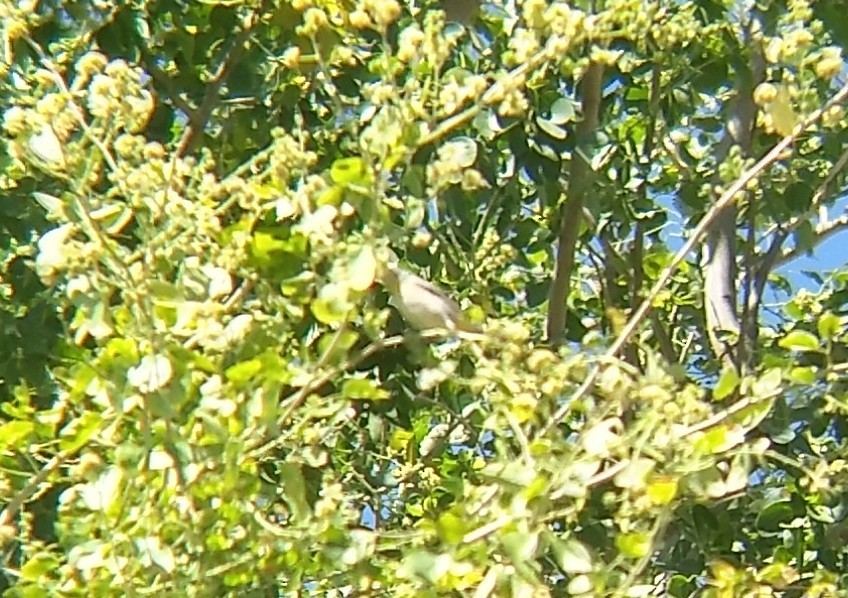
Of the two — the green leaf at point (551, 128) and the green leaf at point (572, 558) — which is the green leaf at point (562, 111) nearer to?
the green leaf at point (551, 128)

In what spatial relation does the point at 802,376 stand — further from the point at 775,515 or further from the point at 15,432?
the point at 15,432

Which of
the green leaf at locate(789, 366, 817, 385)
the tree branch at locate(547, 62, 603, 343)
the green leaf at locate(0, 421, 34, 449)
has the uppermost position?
the tree branch at locate(547, 62, 603, 343)

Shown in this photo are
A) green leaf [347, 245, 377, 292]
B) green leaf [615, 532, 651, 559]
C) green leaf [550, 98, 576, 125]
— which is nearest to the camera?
green leaf [347, 245, 377, 292]

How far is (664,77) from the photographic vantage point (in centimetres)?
168

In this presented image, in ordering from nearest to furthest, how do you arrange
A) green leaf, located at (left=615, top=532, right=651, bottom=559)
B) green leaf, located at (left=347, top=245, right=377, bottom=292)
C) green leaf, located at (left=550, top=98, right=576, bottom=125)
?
1. green leaf, located at (left=347, top=245, right=377, bottom=292)
2. green leaf, located at (left=615, top=532, right=651, bottom=559)
3. green leaf, located at (left=550, top=98, right=576, bottom=125)

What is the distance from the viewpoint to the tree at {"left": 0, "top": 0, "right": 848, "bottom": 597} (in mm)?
1031

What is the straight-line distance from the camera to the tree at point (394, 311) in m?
1.03

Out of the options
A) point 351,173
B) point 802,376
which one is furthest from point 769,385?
point 351,173

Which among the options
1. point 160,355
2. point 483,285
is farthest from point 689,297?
point 160,355

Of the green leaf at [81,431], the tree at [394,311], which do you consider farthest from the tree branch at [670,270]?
the green leaf at [81,431]

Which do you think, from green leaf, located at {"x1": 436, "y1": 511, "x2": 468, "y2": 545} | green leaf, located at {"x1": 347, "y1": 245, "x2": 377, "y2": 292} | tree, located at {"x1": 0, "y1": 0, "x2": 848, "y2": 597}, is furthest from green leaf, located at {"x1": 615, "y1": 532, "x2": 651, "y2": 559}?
green leaf, located at {"x1": 347, "y1": 245, "x2": 377, "y2": 292}

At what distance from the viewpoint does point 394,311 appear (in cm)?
142

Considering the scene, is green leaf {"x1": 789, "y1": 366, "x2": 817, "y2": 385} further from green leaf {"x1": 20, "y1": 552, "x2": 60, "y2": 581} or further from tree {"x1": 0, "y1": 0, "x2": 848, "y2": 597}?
green leaf {"x1": 20, "y1": 552, "x2": 60, "y2": 581}

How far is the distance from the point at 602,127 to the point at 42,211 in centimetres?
58
